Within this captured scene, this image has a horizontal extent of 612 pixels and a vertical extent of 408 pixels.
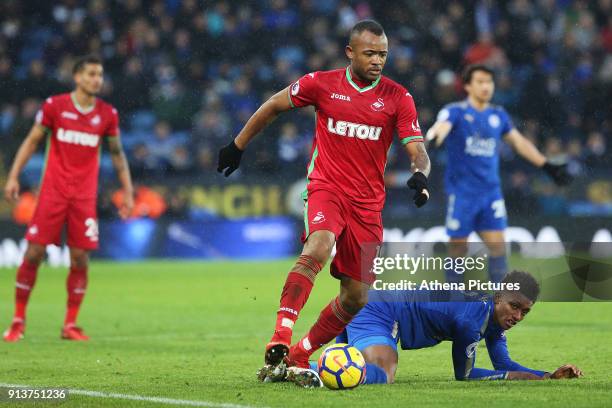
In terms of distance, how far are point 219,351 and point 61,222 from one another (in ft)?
7.02

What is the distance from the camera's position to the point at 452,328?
22.6ft

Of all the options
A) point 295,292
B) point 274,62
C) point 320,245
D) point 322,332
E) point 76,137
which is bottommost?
point 322,332

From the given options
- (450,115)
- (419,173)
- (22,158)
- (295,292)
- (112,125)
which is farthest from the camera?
(450,115)

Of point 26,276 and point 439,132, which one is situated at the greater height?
point 439,132

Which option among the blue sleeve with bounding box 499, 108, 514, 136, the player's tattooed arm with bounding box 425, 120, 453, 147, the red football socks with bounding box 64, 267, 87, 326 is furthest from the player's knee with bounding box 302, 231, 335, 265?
the blue sleeve with bounding box 499, 108, 514, 136

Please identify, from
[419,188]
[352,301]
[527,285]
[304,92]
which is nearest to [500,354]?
[527,285]

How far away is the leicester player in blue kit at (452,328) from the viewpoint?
265 inches

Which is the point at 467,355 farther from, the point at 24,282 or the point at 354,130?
the point at 24,282

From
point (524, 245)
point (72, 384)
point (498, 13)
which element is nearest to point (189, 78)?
point (498, 13)

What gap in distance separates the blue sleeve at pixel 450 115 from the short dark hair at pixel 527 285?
4.83 metres

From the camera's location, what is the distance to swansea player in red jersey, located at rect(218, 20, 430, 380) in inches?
270

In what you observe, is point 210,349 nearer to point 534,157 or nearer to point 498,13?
point 534,157

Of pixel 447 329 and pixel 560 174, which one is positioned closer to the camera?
pixel 447 329

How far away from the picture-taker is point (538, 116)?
71.2ft
